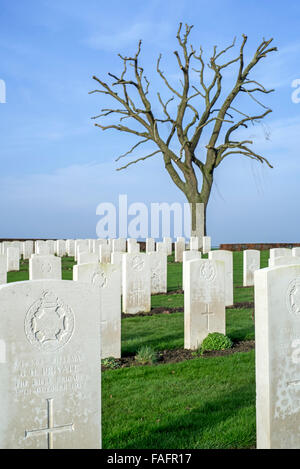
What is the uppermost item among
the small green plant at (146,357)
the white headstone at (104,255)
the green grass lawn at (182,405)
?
the white headstone at (104,255)

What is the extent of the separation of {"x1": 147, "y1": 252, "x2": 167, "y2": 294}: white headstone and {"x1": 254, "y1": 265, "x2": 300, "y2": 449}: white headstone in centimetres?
1088

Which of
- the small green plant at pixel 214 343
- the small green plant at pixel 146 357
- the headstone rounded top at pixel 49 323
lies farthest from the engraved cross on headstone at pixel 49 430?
the small green plant at pixel 214 343

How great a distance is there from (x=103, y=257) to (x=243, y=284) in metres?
7.44

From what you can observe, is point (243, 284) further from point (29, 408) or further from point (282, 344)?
point (29, 408)

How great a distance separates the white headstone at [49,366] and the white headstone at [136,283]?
7923 mm

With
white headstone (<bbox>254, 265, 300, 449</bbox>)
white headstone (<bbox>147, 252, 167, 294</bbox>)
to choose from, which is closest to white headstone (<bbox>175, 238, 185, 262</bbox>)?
white headstone (<bbox>147, 252, 167, 294</bbox>)

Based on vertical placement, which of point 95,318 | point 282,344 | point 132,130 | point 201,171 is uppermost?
point 132,130

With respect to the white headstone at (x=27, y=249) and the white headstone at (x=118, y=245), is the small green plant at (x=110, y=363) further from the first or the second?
the white headstone at (x=27, y=249)

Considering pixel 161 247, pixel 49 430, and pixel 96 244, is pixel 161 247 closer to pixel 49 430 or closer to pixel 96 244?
pixel 96 244

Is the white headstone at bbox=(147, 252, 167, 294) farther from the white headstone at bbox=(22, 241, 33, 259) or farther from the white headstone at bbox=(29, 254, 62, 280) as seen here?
the white headstone at bbox=(22, 241, 33, 259)

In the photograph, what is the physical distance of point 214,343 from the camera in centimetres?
871

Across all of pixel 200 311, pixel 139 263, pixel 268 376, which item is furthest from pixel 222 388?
pixel 139 263

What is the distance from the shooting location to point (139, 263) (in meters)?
12.3

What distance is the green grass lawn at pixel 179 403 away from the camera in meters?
4.92
